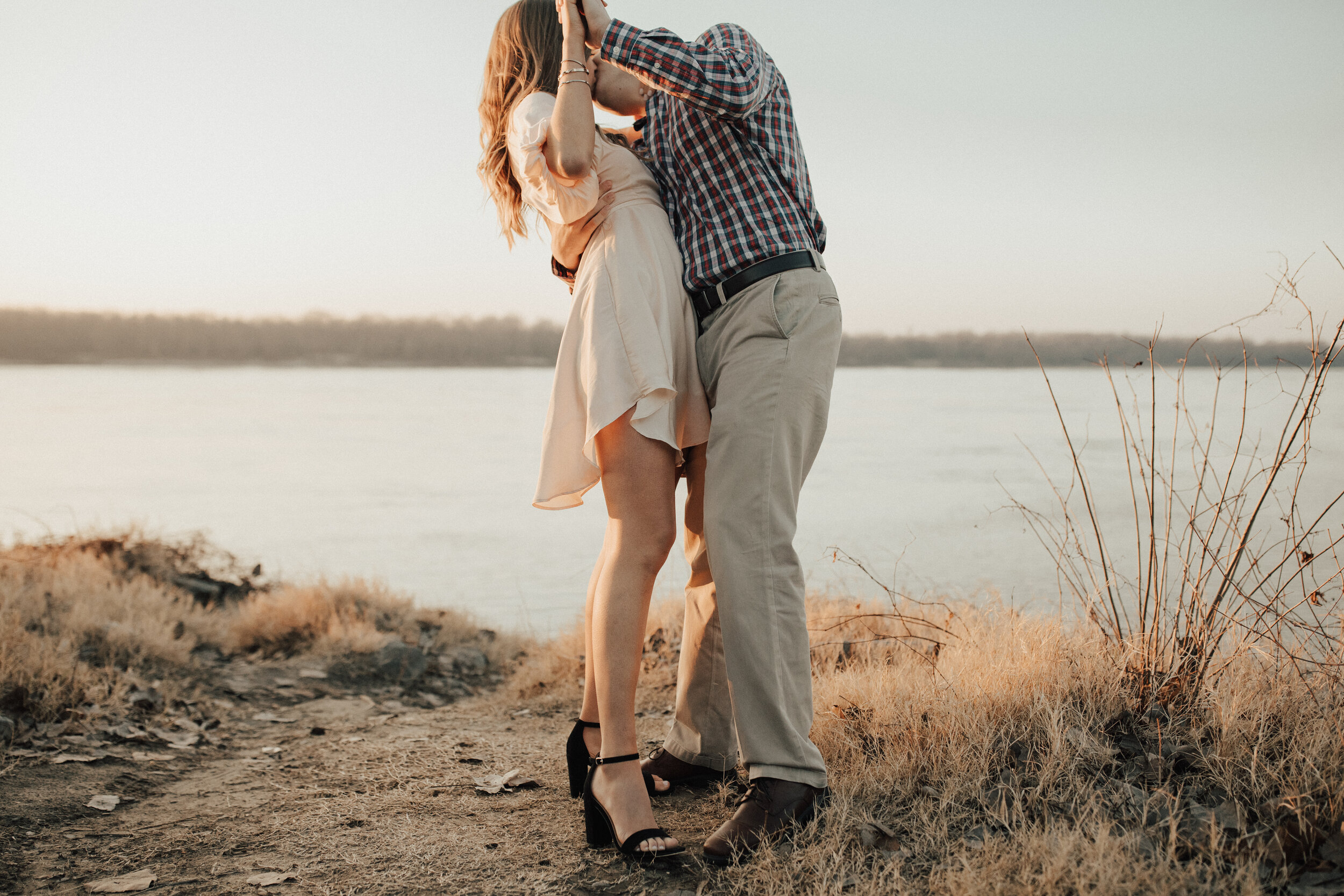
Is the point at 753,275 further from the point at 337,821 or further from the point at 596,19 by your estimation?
the point at 337,821

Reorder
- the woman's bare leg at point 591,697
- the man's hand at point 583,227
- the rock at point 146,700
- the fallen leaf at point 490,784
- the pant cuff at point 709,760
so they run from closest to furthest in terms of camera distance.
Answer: the man's hand at point 583,227
the woman's bare leg at point 591,697
the pant cuff at point 709,760
the fallen leaf at point 490,784
the rock at point 146,700

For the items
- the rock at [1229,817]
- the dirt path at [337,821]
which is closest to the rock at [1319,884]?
the rock at [1229,817]

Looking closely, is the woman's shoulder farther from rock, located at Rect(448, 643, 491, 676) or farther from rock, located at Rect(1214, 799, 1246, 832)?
rock, located at Rect(448, 643, 491, 676)

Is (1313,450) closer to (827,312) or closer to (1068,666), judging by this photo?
(1068,666)

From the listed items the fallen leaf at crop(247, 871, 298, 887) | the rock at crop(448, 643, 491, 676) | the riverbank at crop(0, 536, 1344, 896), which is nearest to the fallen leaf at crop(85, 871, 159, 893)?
the riverbank at crop(0, 536, 1344, 896)

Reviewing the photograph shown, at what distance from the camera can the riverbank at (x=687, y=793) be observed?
194 centimetres

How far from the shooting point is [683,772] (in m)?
2.70

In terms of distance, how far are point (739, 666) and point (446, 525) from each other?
451 inches

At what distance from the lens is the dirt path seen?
85.3 inches

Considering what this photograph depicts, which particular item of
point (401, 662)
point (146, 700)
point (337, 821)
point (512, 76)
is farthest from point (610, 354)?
point (401, 662)

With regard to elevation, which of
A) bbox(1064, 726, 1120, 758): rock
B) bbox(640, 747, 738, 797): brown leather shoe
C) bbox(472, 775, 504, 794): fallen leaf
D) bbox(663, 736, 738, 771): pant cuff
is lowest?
bbox(472, 775, 504, 794): fallen leaf

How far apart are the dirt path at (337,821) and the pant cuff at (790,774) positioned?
0.89ft

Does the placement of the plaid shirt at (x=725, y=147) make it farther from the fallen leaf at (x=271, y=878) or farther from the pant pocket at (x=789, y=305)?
the fallen leaf at (x=271, y=878)

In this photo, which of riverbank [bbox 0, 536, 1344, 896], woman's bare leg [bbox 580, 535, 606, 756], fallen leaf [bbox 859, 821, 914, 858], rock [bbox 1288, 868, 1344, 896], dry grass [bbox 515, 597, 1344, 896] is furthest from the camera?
woman's bare leg [bbox 580, 535, 606, 756]
